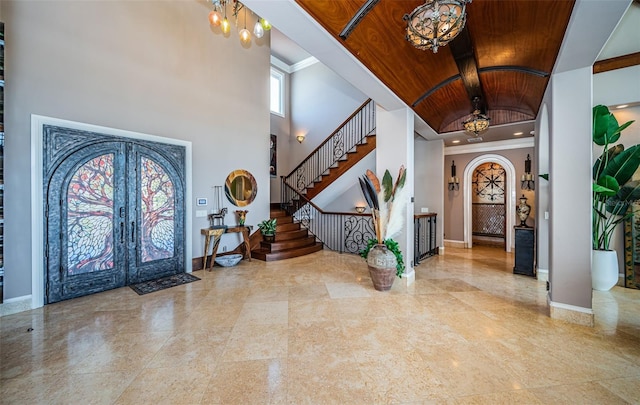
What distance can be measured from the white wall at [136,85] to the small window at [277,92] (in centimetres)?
287

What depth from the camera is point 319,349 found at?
2.24m

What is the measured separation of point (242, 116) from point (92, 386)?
5.02 metres

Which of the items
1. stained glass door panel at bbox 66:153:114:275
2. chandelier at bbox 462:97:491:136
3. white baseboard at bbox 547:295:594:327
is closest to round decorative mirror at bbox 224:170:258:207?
stained glass door panel at bbox 66:153:114:275

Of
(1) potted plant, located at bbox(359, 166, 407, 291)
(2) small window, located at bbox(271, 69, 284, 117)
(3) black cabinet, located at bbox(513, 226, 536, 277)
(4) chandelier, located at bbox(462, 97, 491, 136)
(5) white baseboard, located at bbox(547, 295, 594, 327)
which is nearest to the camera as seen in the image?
(5) white baseboard, located at bbox(547, 295, 594, 327)

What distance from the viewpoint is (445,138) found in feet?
20.8

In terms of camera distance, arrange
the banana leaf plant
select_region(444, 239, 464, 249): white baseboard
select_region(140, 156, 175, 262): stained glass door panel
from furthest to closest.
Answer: select_region(444, 239, 464, 249): white baseboard, select_region(140, 156, 175, 262): stained glass door panel, the banana leaf plant

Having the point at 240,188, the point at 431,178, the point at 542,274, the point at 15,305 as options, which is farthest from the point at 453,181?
the point at 15,305

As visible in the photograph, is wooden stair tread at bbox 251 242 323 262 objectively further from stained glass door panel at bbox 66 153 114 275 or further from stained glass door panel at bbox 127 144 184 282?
stained glass door panel at bbox 66 153 114 275

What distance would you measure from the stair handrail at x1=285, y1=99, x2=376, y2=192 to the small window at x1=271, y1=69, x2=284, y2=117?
2179 mm

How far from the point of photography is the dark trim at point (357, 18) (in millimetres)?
2148

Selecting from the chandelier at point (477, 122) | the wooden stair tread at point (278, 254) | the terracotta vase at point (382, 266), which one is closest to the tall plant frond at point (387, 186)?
the terracotta vase at point (382, 266)

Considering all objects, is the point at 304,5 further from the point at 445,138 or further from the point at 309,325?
the point at 445,138

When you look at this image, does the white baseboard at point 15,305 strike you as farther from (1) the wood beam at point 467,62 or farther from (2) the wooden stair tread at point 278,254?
(1) the wood beam at point 467,62

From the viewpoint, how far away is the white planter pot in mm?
3693
